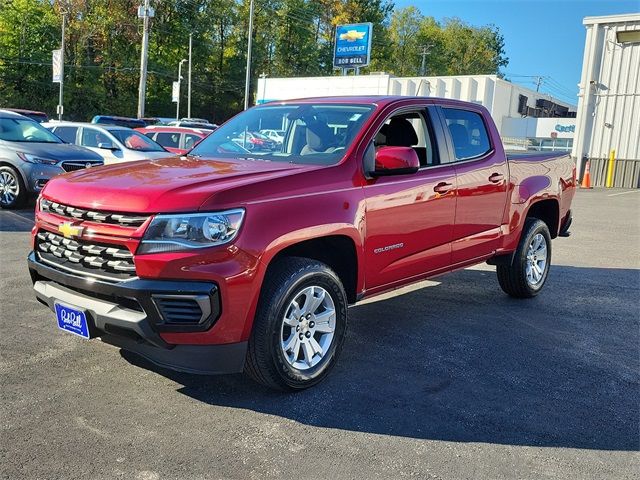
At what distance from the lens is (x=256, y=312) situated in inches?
135

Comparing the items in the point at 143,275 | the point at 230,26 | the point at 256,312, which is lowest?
the point at 256,312

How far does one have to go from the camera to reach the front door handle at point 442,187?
186 inches

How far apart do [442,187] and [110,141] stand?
9771 mm

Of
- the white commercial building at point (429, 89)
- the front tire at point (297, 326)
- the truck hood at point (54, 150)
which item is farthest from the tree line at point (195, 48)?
the front tire at point (297, 326)

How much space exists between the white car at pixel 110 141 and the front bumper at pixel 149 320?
9438 millimetres

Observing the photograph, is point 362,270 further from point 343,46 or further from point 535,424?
point 343,46

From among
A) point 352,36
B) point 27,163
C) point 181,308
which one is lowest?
point 181,308

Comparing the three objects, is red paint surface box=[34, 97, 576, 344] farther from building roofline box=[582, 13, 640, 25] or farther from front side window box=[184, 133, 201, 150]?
building roofline box=[582, 13, 640, 25]

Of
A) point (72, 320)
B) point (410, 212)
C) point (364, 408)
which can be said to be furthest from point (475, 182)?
point (72, 320)

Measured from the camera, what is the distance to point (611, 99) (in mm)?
21672

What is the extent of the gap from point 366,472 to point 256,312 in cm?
107

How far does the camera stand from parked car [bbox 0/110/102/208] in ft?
32.6

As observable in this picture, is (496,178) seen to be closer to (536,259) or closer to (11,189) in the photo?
(536,259)

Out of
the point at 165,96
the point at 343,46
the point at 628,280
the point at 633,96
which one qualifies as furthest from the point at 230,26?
the point at 628,280
